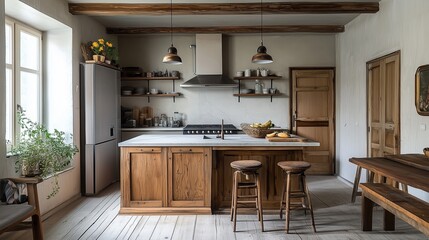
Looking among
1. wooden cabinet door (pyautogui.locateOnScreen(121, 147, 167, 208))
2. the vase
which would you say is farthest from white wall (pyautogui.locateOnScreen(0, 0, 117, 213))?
wooden cabinet door (pyautogui.locateOnScreen(121, 147, 167, 208))

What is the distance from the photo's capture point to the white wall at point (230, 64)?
21.1 ft

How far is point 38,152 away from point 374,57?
15.2 feet

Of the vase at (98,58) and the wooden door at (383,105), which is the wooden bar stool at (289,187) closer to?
the wooden door at (383,105)

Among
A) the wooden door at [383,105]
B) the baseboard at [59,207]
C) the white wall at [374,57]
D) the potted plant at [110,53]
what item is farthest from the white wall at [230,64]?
the baseboard at [59,207]

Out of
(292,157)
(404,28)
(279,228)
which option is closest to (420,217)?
(279,228)

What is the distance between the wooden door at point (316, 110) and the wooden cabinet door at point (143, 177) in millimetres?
3522

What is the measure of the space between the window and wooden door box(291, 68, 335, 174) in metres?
4.48

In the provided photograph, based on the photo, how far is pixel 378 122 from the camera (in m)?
4.64

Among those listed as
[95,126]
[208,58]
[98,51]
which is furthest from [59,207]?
[208,58]

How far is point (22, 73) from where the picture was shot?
400 cm

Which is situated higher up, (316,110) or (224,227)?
(316,110)

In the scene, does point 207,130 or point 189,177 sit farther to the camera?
point 207,130

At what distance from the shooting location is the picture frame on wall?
11.3 feet

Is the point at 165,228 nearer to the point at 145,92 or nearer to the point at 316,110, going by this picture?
the point at 145,92
